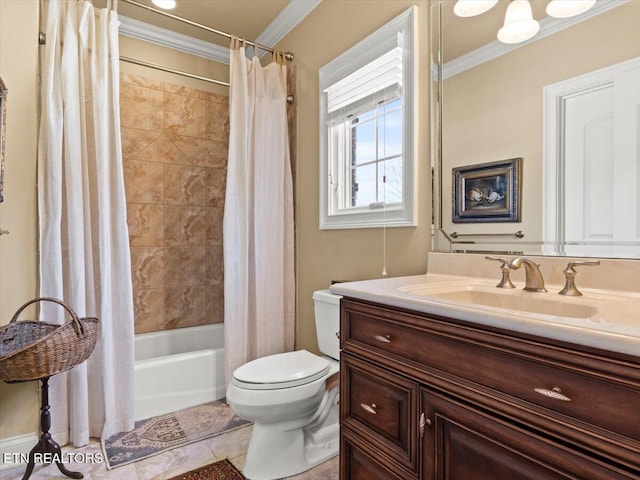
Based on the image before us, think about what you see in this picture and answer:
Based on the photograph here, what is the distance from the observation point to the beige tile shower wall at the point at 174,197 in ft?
8.59

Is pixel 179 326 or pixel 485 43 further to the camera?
pixel 179 326

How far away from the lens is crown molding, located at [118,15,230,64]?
8.27 feet

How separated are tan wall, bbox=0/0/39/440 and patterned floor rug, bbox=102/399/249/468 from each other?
421 millimetres

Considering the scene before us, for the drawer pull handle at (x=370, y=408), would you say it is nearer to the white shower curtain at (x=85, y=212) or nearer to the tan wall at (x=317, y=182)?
the tan wall at (x=317, y=182)

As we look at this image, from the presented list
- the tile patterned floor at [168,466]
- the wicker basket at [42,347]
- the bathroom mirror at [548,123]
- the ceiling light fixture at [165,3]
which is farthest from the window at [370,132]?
the wicker basket at [42,347]

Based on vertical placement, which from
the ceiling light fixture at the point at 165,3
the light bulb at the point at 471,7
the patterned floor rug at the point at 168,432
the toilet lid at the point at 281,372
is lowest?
the patterned floor rug at the point at 168,432

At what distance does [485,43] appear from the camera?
1.42 m

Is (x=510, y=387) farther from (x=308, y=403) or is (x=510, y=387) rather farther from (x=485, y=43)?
(x=485, y=43)

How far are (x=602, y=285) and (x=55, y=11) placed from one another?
257cm

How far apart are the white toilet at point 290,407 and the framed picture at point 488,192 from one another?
2.42 ft

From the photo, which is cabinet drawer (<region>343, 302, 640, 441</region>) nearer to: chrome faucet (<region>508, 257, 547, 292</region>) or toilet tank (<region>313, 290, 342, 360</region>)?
chrome faucet (<region>508, 257, 547, 292</region>)

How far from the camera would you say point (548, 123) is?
1.24m

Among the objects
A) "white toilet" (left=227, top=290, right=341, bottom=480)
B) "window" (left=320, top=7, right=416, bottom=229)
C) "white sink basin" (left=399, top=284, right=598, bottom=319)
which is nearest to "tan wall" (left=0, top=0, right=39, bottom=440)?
"white toilet" (left=227, top=290, right=341, bottom=480)

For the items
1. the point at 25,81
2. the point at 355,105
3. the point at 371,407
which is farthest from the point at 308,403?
the point at 25,81
